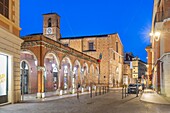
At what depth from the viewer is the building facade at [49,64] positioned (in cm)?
2628

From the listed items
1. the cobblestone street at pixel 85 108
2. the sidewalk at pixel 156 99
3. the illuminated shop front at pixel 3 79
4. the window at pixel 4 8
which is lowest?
the sidewalk at pixel 156 99

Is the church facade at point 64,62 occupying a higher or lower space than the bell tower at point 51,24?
lower

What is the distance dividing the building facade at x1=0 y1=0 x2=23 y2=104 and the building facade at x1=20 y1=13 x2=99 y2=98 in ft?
15.3

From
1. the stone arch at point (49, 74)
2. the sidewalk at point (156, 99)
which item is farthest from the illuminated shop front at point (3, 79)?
the stone arch at point (49, 74)

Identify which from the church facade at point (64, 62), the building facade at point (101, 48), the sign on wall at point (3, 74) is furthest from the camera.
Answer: the building facade at point (101, 48)

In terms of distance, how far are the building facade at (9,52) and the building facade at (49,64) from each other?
4.66m

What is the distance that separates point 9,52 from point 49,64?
22.2 metres

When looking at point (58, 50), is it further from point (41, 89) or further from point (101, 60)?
point (101, 60)

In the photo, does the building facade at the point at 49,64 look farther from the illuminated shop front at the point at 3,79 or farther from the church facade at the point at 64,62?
the illuminated shop front at the point at 3,79

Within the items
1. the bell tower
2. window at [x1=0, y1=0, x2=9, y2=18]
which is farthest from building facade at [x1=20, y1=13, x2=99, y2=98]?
window at [x1=0, y1=0, x2=9, y2=18]

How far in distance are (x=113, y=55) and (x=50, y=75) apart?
2471cm

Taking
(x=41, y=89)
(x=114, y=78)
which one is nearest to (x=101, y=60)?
(x=114, y=78)

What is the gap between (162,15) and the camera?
24.3 metres

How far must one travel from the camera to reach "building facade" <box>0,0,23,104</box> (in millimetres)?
16656
